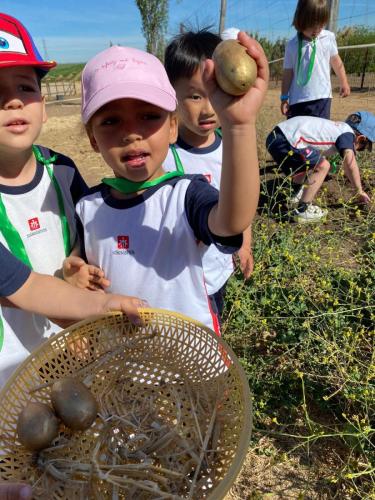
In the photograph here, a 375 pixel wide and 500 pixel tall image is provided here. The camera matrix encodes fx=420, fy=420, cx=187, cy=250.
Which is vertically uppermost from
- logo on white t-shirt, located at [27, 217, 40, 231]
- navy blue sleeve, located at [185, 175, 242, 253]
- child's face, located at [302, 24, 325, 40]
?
child's face, located at [302, 24, 325, 40]

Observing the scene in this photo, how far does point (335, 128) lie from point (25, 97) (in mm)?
2751

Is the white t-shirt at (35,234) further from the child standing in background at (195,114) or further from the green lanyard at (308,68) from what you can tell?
the green lanyard at (308,68)

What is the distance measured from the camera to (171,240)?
131 centimetres

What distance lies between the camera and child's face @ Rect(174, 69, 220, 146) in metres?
1.84

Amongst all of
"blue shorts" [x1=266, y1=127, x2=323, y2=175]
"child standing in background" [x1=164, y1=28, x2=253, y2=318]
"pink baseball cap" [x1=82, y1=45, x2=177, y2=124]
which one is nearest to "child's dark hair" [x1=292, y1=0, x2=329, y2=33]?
"blue shorts" [x1=266, y1=127, x2=323, y2=175]

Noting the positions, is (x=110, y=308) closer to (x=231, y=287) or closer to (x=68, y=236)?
(x=68, y=236)

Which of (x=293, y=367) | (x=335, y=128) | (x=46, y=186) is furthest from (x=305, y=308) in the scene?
(x=335, y=128)

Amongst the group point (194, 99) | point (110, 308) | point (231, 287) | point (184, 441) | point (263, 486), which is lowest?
point (263, 486)

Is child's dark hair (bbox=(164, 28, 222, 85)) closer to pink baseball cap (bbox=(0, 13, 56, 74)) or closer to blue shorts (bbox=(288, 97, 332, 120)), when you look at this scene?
pink baseball cap (bbox=(0, 13, 56, 74))

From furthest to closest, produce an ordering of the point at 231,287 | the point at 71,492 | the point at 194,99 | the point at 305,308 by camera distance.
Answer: the point at 231,287 < the point at 305,308 < the point at 194,99 < the point at 71,492

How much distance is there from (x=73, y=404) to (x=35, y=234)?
0.60 metres

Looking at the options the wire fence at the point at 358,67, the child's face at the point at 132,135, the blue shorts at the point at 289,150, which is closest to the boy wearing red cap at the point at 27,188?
the child's face at the point at 132,135

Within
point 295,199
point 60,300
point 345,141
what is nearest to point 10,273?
point 60,300

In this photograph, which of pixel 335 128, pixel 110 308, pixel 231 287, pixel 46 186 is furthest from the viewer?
pixel 335 128
